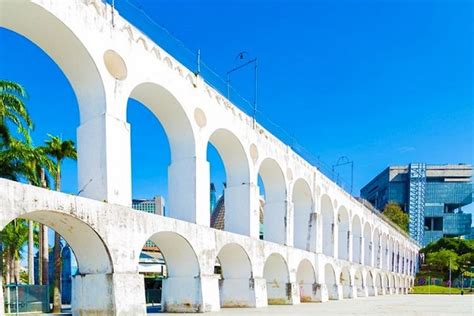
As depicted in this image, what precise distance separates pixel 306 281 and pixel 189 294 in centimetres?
1381

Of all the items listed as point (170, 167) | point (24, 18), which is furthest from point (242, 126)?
point (24, 18)

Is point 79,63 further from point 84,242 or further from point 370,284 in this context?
point 370,284

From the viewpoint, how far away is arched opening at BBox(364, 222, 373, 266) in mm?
47438

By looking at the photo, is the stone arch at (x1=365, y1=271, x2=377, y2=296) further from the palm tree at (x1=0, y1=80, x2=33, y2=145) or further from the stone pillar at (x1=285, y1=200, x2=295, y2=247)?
the palm tree at (x1=0, y1=80, x2=33, y2=145)

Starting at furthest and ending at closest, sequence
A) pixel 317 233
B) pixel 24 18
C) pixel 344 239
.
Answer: pixel 344 239, pixel 317 233, pixel 24 18

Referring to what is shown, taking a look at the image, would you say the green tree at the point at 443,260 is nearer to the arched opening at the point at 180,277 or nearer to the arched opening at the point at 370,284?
the arched opening at the point at 370,284

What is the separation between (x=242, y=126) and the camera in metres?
23.5

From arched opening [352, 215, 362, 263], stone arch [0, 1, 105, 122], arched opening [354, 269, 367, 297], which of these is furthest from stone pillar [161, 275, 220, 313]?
arched opening [352, 215, 362, 263]

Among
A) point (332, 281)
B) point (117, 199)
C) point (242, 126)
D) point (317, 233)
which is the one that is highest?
point (242, 126)

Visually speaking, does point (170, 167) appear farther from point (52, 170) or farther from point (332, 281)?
point (332, 281)

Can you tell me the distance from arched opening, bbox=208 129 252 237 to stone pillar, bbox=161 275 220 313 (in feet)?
16.9

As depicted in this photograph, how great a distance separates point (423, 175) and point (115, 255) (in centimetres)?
9169

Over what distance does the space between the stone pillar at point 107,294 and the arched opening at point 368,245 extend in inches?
1407

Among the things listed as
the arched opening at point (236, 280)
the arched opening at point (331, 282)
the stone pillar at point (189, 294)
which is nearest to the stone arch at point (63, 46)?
the stone pillar at point (189, 294)
